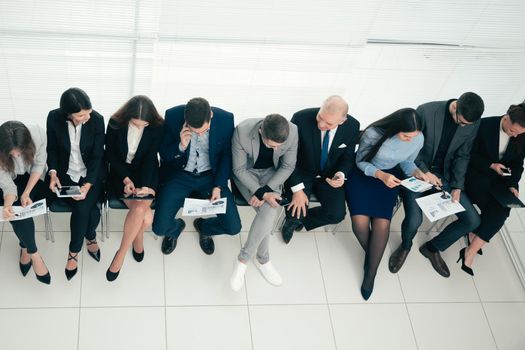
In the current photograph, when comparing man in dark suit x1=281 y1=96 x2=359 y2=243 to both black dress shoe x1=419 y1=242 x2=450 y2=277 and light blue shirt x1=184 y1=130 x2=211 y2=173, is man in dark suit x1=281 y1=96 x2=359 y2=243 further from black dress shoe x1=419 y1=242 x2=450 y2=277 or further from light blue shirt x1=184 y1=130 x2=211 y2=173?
black dress shoe x1=419 y1=242 x2=450 y2=277

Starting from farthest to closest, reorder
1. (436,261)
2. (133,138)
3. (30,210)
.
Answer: (436,261) → (133,138) → (30,210)

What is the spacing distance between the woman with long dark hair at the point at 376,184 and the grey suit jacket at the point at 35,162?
2152mm

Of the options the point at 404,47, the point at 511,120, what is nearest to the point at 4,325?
the point at 404,47

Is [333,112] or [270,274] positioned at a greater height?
[333,112]

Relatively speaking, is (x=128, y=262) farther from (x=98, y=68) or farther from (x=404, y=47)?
(x=404, y=47)

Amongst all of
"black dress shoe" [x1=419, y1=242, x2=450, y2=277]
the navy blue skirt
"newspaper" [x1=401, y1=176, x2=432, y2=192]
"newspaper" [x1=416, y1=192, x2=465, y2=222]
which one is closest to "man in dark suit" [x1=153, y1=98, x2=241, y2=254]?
the navy blue skirt

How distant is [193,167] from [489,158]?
7.57 feet

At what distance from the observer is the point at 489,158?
154 inches

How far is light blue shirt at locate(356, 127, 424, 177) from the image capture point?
3.64m

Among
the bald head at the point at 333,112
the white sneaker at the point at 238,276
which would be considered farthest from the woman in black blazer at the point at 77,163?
the bald head at the point at 333,112

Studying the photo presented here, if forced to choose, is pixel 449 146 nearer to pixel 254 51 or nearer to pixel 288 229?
pixel 288 229

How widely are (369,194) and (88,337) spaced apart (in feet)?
7.19

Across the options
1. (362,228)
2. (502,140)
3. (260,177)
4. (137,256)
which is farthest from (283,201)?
A: (502,140)

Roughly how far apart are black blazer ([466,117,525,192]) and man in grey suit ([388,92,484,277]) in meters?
0.09
